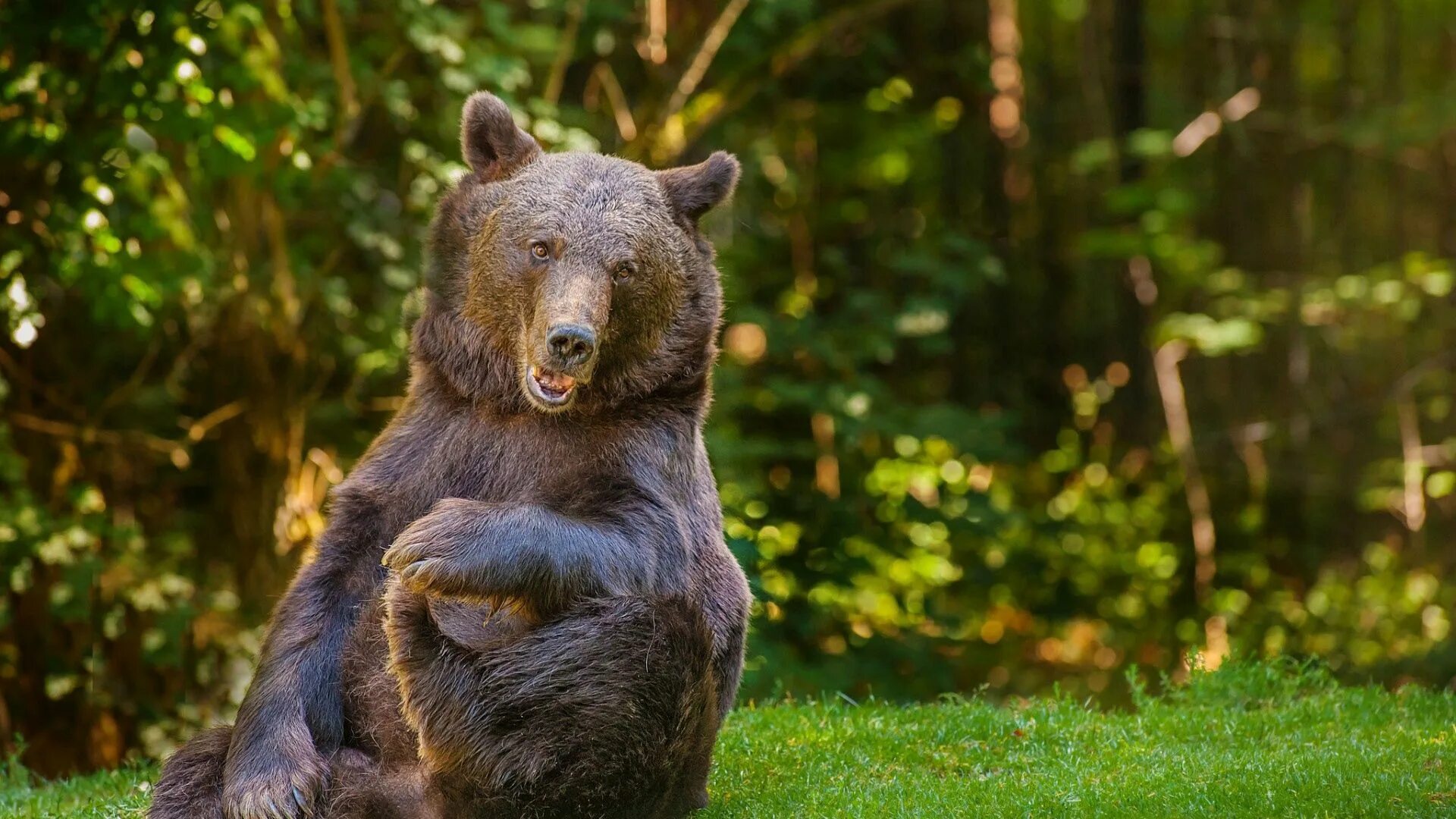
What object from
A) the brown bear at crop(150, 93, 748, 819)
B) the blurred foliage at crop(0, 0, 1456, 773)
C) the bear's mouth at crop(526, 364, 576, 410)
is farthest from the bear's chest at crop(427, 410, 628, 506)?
the blurred foliage at crop(0, 0, 1456, 773)

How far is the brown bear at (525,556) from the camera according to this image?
4.50 meters

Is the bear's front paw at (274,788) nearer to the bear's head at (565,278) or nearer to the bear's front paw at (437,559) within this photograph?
the bear's front paw at (437,559)

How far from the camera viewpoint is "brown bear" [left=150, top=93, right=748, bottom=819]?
177 inches

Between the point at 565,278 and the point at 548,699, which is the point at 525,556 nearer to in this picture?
the point at 548,699

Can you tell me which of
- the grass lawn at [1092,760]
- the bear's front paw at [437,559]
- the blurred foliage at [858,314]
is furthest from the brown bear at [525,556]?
the blurred foliage at [858,314]

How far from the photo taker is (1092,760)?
5.88 meters

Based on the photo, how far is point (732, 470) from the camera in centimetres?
1066

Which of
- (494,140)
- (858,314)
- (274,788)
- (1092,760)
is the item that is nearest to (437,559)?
(274,788)

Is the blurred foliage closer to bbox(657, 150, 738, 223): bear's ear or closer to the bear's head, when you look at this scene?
the bear's head

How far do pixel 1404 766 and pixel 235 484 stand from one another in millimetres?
8382

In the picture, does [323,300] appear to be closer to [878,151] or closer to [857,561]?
[857,561]

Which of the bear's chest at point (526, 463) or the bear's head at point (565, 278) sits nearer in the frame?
the bear's chest at point (526, 463)

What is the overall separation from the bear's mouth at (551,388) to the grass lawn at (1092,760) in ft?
5.18

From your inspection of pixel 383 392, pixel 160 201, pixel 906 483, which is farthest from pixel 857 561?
pixel 160 201
